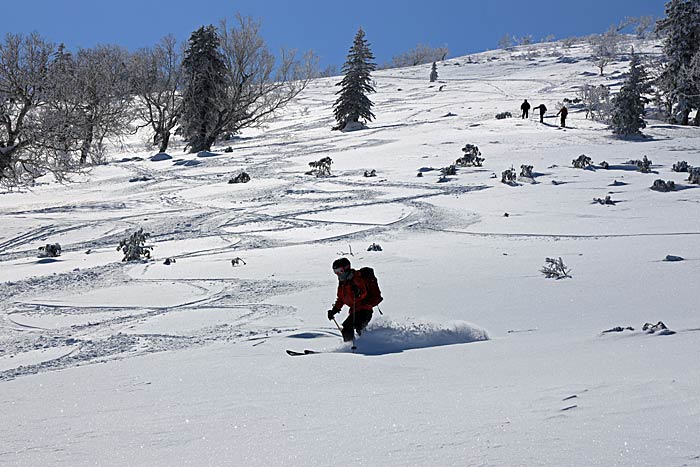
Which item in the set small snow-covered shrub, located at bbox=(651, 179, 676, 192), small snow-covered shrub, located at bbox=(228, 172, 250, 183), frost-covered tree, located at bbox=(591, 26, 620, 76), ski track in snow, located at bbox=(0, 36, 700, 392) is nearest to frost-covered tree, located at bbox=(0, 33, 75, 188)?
ski track in snow, located at bbox=(0, 36, 700, 392)

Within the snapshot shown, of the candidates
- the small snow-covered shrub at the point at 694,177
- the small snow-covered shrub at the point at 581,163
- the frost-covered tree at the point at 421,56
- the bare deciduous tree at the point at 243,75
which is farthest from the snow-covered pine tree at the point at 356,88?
the frost-covered tree at the point at 421,56

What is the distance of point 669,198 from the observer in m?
14.2

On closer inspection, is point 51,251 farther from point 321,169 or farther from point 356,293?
point 321,169

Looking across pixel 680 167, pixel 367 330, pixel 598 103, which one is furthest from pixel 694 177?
pixel 598 103

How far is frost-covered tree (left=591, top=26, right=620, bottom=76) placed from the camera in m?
72.6

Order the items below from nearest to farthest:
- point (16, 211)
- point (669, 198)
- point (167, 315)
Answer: point (167, 315) < point (669, 198) < point (16, 211)

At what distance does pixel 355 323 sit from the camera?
18.8ft

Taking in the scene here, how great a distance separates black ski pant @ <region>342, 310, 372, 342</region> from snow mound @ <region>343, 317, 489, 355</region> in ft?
0.32

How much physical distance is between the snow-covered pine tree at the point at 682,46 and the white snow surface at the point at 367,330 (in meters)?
14.7

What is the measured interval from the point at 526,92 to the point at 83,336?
2013 inches

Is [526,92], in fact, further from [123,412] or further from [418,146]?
[123,412]

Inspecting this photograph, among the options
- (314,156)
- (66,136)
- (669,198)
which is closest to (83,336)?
(669,198)

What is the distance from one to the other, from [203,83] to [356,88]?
9885 millimetres

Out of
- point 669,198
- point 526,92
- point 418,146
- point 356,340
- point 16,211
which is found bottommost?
point 356,340
